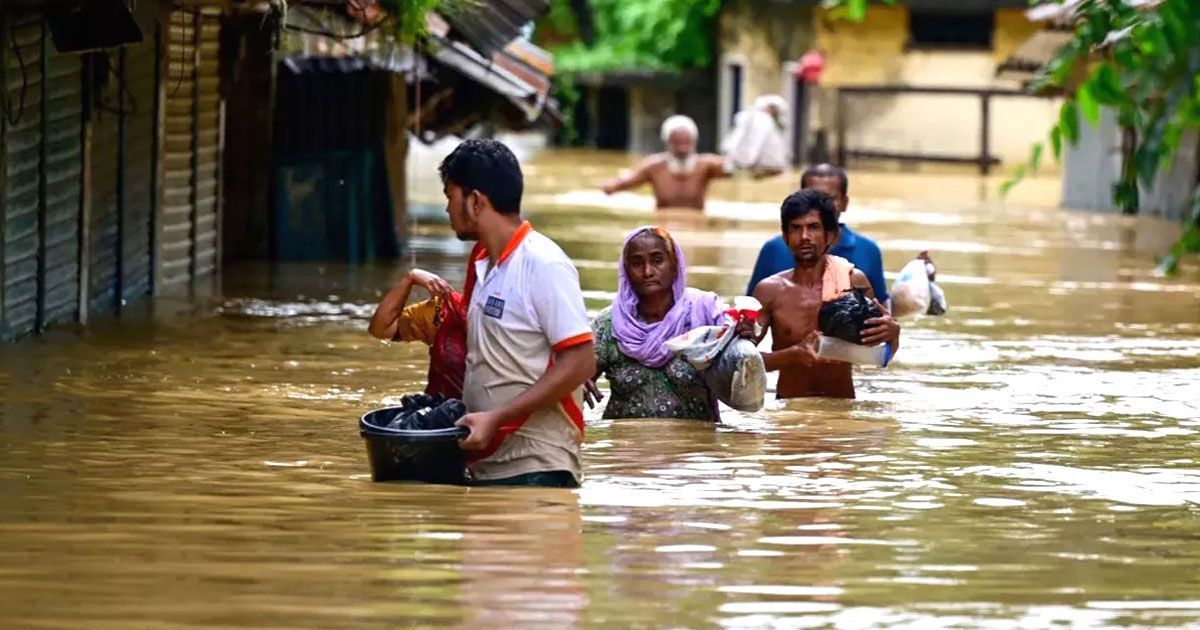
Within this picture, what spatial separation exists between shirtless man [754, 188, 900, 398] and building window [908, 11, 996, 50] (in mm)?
32701

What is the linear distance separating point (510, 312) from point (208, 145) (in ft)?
38.4

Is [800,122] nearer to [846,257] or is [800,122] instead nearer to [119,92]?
[119,92]

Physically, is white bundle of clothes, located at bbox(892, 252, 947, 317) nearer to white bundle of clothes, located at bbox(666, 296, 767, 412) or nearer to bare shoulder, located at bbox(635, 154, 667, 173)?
white bundle of clothes, located at bbox(666, 296, 767, 412)

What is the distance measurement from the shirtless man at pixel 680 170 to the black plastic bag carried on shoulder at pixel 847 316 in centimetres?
1205

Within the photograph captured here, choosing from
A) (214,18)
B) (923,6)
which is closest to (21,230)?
(214,18)

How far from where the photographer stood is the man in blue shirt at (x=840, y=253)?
1135cm

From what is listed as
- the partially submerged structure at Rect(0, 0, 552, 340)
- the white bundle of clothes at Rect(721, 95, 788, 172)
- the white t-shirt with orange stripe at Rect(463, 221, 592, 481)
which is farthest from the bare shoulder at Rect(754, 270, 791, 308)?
the white bundle of clothes at Rect(721, 95, 788, 172)

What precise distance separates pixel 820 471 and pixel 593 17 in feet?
158

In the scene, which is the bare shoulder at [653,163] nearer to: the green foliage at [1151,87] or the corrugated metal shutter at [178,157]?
the corrugated metal shutter at [178,157]

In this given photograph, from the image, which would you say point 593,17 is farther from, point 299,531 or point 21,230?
point 299,531

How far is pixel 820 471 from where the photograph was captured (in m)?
9.38

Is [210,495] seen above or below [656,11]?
below

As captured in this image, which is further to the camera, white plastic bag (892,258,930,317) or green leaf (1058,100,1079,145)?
white plastic bag (892,258,930,317)

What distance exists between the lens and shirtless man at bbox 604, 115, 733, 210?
2331cm
